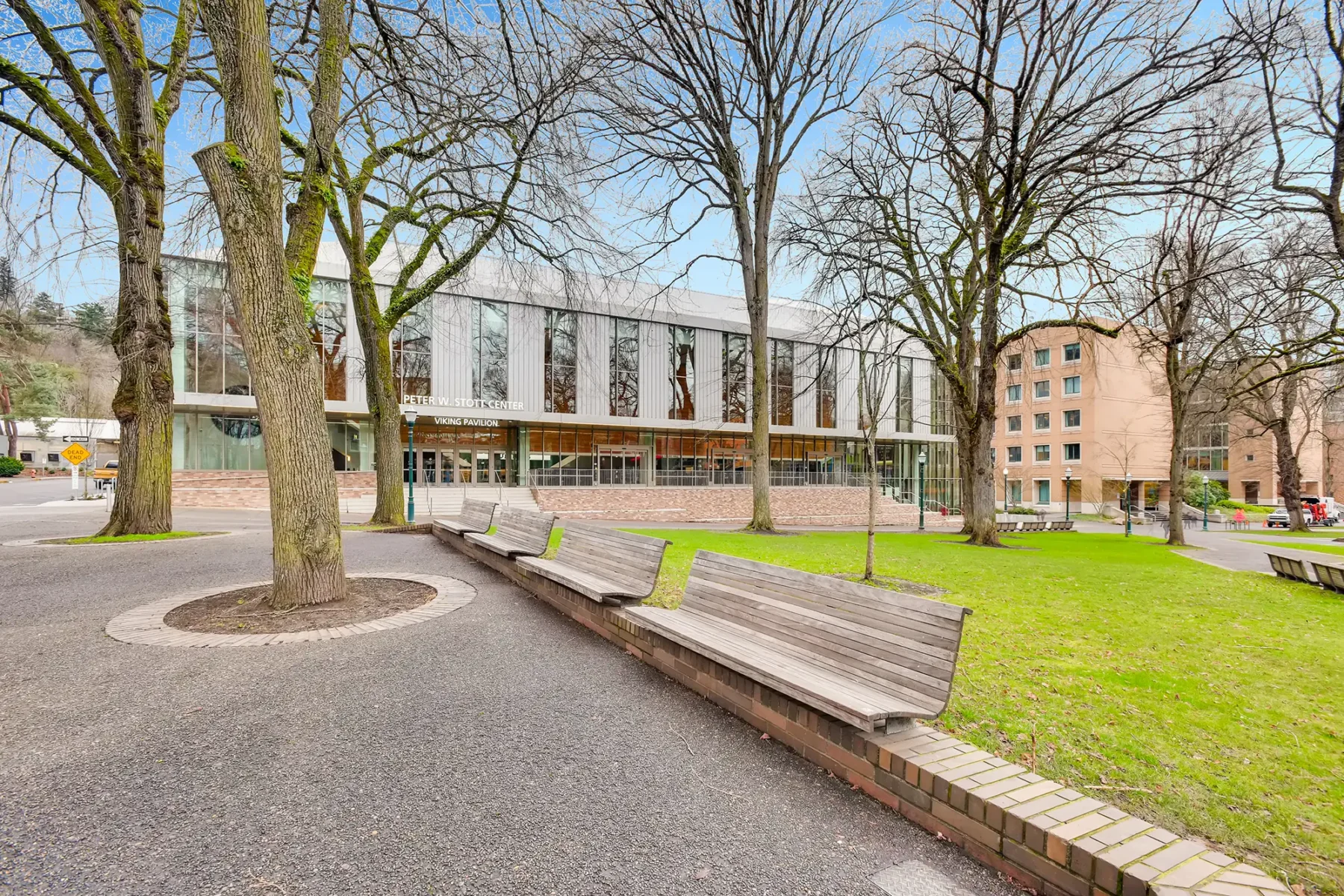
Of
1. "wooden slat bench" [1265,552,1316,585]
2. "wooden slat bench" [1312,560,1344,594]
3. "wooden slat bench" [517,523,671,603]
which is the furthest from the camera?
"wooden slat bench" [1265,552,1316,585]

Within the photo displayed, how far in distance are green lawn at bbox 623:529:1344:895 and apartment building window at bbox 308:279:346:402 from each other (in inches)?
1060

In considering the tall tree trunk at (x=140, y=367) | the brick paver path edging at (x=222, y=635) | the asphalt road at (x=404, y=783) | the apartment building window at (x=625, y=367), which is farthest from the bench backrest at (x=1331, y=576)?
the apartment building window at (x=625, y=367)

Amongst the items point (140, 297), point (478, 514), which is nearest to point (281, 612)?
point (478, 514)

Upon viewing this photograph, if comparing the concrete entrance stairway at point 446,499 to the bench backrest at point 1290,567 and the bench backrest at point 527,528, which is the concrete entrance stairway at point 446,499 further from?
the bench backrest at point 1290,567

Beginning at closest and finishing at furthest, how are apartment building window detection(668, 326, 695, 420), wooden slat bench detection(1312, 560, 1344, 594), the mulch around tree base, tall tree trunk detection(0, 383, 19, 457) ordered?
the mulch around tree base → wooden slat bench detection(1312, 560, 1344, 594) → apartment building window detection(668, 326, 695, 420) → tall tree trunk detection(0, 383, 19, 457)

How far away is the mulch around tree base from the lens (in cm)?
585

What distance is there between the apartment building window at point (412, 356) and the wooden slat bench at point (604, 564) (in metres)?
27.5

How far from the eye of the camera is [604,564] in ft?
21.2

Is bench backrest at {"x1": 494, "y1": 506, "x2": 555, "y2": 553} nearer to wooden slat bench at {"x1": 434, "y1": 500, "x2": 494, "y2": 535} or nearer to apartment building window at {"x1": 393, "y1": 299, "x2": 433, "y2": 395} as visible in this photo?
wooden slat bench at {"x1": 434, "y1": 500, "x2": 494, "y2": 535}

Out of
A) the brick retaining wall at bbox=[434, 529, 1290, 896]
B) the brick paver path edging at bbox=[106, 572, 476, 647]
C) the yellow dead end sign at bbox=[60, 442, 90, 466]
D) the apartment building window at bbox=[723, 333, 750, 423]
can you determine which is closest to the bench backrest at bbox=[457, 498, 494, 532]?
the brick paver path edging at bbox=[106, 572, 476, 647]

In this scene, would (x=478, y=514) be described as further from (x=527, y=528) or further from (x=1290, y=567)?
(x=1290, y=567)

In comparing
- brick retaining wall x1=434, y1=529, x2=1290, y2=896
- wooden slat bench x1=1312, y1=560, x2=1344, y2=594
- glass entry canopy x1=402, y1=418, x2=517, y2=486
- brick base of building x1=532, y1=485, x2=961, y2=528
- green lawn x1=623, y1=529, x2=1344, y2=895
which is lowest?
brick base of building x1=532, y1=485, x2=961, y2=528

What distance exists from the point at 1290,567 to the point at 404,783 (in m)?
15.3

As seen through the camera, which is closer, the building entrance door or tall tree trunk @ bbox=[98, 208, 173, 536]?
tall tree trunk @ bbox=[98, 208, 173, 536]
